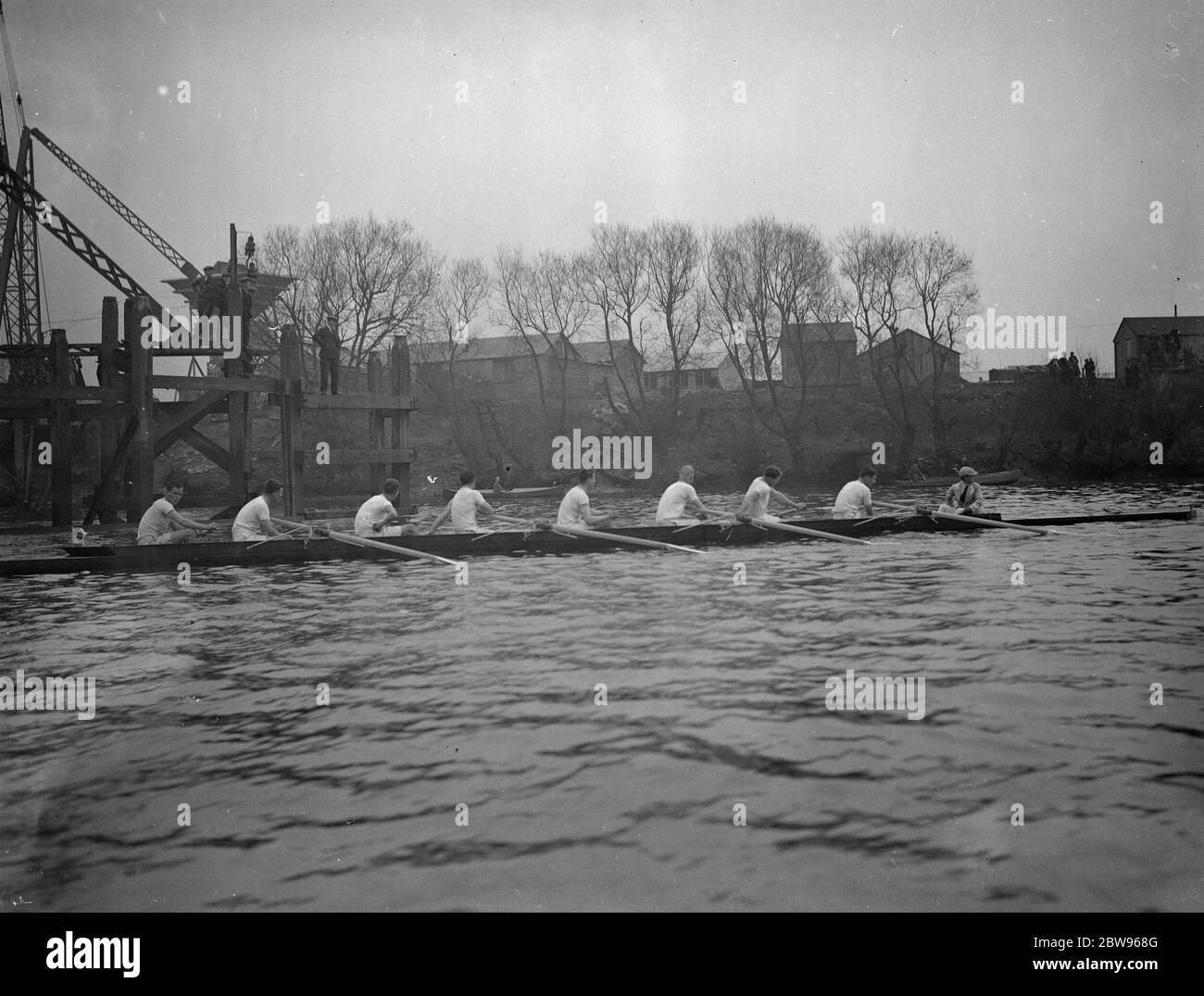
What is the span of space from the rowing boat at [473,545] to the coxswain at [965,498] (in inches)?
11.6

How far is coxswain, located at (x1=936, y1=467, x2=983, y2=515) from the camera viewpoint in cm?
1981

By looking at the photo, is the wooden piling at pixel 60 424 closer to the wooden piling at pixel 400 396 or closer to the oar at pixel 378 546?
the wooden piling at pixel 400 396

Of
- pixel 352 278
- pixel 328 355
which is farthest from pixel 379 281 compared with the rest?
pixel 328 355

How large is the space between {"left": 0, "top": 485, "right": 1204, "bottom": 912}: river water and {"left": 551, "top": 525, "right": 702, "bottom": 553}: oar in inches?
159

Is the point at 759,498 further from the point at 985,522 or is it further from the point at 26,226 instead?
the point at 26,226

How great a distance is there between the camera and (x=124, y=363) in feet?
72.9

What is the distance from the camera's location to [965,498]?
20.1 meters

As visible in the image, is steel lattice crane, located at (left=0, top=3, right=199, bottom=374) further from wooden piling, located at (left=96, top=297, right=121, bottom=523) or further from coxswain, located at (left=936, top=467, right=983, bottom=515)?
coxswain, located at (left=936, top=467, right=983, bottom=515)

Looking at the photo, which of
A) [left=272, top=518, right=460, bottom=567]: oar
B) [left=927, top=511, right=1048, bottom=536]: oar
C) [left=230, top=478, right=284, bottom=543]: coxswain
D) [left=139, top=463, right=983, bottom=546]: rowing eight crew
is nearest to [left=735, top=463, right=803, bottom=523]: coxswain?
[left=139, top=463, right=983, bottom=546]: rowing eight crew

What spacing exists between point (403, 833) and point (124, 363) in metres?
20.2

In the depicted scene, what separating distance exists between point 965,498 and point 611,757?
15.5m
